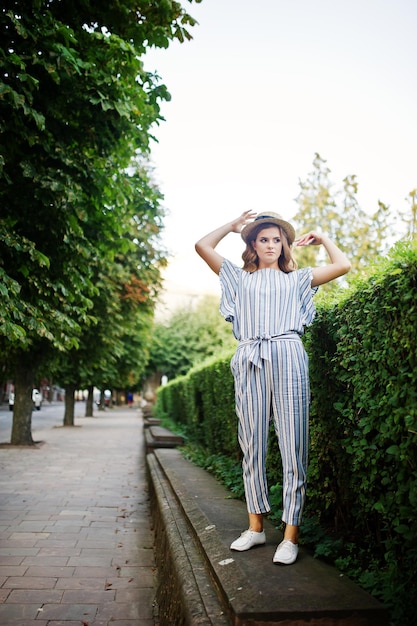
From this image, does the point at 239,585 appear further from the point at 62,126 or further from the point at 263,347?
the point at 62,126

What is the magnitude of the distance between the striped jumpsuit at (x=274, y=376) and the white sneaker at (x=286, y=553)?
0.11 m

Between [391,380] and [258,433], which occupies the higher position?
[391,380]

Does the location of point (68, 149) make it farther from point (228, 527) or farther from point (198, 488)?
point (228, 527)

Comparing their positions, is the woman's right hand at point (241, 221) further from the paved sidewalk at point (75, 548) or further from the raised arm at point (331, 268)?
the paved sidewalk at point (75, 548)

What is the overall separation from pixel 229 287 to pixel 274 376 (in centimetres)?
67

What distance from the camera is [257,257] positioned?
3.43 m

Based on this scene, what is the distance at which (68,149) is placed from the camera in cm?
691

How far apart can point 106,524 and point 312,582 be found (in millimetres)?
4055

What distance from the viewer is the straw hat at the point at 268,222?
10.9ft

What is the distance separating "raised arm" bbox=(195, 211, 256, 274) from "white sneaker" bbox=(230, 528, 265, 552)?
5.26ft

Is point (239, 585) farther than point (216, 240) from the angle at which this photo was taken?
No

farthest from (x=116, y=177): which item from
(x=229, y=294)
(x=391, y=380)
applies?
(x=391, y=380)

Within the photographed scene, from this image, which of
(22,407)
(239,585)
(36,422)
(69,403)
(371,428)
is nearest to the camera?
(239,585)

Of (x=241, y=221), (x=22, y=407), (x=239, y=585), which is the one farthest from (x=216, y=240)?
(x=22, y=407)
